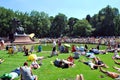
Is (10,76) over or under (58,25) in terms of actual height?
under

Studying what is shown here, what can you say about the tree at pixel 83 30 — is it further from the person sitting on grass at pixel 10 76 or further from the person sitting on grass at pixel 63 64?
→ the person sitting on grass at pixel 10 76

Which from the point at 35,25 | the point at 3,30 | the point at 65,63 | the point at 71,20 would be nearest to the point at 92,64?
the point at 65,63

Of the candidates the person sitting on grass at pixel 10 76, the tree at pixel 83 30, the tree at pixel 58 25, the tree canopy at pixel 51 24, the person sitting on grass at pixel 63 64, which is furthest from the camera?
the tree at pixel 58 25

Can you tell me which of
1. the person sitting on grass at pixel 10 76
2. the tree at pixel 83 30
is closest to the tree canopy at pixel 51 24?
the tree at pixel 83 30

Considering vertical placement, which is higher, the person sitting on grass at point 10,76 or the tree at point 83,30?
the tree at point 83,30

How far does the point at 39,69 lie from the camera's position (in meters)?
22.4

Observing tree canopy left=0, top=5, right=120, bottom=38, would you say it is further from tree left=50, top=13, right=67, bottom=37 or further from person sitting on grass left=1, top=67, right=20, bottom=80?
Result: person sitting on grass left=1, top=67, right=20, bottom=80

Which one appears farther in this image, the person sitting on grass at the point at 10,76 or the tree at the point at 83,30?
the tree at the point at 83,30

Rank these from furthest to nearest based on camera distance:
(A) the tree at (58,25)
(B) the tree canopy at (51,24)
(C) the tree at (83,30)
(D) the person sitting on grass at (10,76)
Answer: (A) the tree at (58,25)
(C) the tree at (83,30)
(B) the tree canopy at (51,24)
(D) the person sitting on grass at (10,76)

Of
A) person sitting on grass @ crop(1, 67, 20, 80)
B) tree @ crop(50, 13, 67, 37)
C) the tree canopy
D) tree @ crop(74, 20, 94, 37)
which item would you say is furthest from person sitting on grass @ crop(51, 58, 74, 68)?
tree @ crop(50, 13, 67, 37)

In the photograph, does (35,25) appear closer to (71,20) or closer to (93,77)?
(71,20)

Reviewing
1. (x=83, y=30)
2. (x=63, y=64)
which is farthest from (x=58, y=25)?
(x=63, y=64)

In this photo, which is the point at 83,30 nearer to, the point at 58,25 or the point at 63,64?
the point at 58,25

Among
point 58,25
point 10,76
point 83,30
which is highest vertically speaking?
point 58,25
